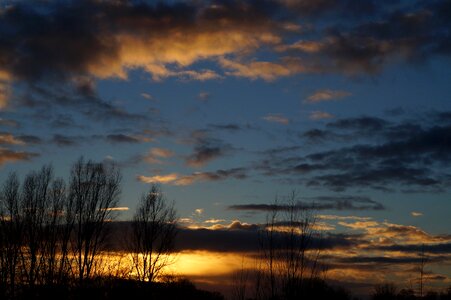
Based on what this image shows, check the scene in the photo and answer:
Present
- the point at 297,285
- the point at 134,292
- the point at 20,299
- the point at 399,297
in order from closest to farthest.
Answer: the point at 297,285, the point at 20,299, the point at 134,292, the point at 399,297

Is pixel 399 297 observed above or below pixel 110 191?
below

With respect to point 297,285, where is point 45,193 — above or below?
above

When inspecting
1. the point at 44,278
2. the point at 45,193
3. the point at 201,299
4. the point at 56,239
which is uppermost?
the point at 45,193

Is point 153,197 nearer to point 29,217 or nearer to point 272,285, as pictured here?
point 29,217

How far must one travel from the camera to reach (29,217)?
3862 cm

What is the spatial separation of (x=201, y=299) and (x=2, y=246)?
2386 centimetres

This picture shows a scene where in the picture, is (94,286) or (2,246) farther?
(2,246)

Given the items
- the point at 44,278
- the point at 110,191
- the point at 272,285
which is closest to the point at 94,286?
the point at 44,278

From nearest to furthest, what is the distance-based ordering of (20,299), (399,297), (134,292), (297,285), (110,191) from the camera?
(297,285) < (20,299) < (110,191) < (134,292) < (399,297)

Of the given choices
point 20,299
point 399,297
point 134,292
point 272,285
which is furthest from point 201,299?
point 272,285

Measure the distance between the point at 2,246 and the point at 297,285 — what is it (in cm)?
2645

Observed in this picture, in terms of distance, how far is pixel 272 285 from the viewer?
2350 cm

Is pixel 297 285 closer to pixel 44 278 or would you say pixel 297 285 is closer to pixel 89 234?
pixel 89 234

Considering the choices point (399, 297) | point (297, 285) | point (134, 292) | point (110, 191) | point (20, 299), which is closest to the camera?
point (297, 285)
